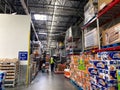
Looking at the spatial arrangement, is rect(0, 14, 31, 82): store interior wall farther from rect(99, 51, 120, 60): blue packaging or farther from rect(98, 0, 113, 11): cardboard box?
rect(99, 51, 120, 60): blue packaging

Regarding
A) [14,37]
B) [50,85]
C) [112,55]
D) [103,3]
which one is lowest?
[50,85]

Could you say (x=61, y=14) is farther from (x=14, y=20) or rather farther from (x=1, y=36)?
(x=1, y=36)

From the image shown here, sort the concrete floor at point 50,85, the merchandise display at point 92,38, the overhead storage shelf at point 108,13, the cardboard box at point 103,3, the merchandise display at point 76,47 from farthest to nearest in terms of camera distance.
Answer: the concrete floor at point 50,85
the merchandise display at point 92,38
the cardboard box at point 103,3
the overhead storage shelf at point 108,13
the merchandise display at point 76,47

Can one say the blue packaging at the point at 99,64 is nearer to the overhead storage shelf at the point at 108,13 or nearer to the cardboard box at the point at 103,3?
the overhead storage shelf at the point at 108,13

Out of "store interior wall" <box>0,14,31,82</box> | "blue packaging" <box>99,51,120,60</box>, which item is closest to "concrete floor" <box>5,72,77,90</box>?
"store interior wall" <box>0,14,31,82</box>

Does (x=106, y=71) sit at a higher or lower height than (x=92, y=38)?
lower

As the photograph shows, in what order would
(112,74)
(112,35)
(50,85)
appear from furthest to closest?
1. (50,85)
2. (112,35)
3. (112,74)

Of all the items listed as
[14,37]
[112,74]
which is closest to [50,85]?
[14,37]

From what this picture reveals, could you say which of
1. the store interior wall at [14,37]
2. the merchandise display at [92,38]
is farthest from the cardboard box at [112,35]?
the store interior wall at [14,37]

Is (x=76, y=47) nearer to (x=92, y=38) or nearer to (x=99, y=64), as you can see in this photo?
(x=92, y=38)

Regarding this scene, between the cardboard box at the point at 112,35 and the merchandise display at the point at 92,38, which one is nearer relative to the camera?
the cardboard box at the point at 112,35

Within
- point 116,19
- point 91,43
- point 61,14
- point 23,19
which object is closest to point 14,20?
point 23,19

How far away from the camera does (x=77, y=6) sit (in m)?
9.80

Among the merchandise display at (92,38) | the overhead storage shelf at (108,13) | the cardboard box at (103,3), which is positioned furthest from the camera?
the merchandise display at (92,38)
